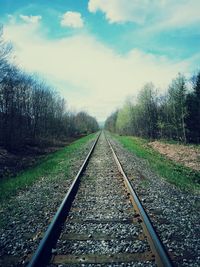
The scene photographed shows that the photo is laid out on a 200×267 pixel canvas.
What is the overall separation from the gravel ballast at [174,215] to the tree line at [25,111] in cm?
1825

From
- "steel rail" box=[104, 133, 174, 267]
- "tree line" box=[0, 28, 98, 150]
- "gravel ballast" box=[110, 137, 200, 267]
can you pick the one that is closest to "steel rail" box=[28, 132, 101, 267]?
"steel rail" box=[104, 133, 174, 267]

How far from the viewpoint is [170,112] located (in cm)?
4591

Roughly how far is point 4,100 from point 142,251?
2558 cm

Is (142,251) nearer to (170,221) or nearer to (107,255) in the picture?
(107,255)

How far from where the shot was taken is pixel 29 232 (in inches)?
196

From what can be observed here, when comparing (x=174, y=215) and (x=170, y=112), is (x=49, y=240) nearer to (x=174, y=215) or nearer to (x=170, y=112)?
(x=174, y=215)

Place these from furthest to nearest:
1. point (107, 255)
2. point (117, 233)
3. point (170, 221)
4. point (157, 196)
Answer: point (157, 196) → point (170, 221) → point (117, 233) → point (107, 255)

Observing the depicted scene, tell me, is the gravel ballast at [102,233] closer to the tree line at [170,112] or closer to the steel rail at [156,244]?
the steel rail at [156,244]

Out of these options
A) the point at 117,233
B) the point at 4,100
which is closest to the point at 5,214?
the point at 117,233

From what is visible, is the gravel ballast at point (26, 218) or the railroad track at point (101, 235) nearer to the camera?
the railroad track at point (101, 235)

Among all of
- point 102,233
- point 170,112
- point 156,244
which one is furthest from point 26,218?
point 170,112

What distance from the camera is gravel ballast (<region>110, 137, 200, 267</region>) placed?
4.14m

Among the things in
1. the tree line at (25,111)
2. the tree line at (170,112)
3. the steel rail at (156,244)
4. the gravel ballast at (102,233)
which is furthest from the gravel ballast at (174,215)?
the tree line at (170,112)

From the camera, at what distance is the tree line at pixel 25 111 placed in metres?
24.6
